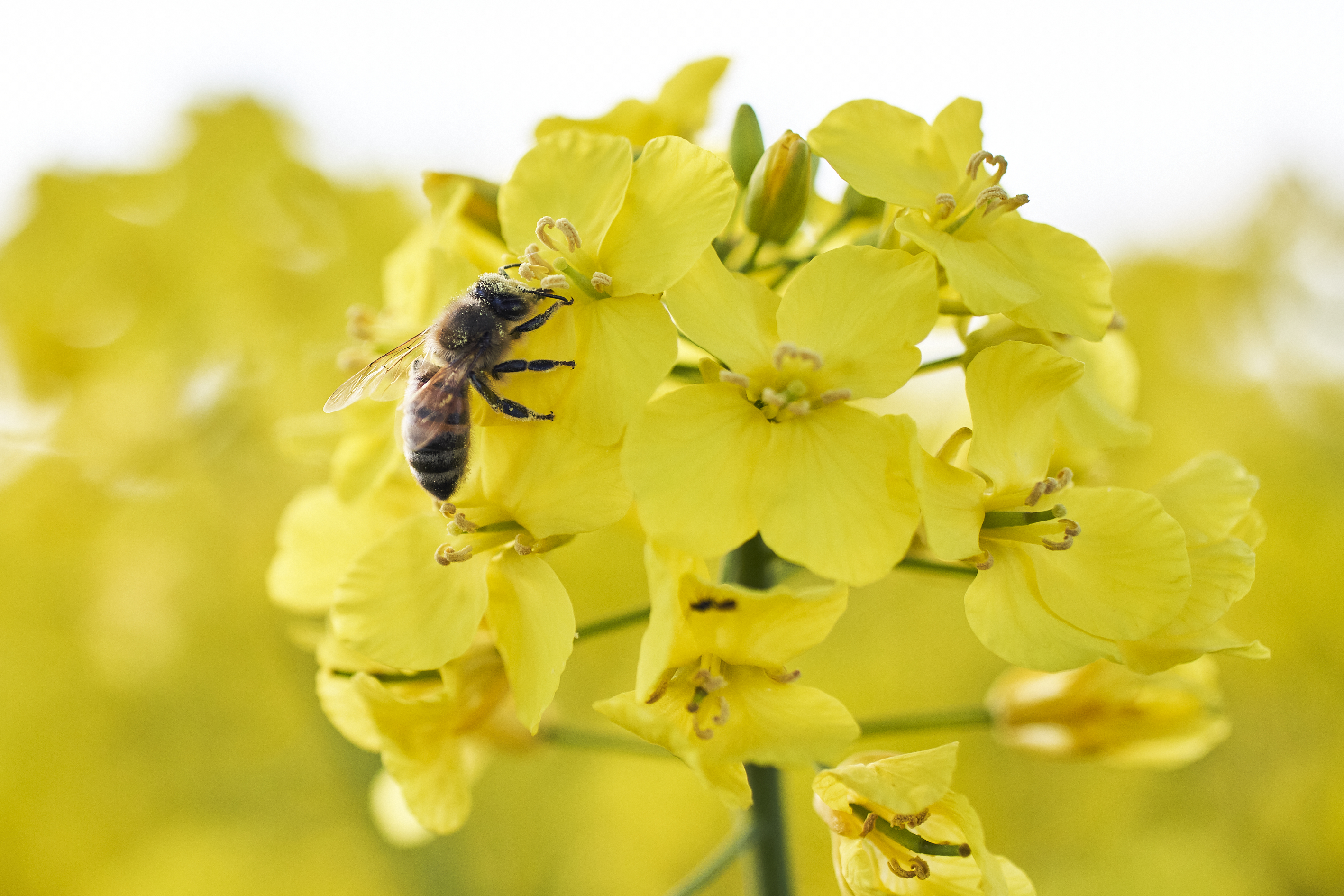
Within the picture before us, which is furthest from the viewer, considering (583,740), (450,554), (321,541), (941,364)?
(583,740)

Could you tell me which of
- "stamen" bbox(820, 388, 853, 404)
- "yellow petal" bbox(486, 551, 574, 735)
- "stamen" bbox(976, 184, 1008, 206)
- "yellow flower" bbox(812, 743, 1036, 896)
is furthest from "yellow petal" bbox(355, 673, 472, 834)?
"stamen" bbox(976, 184, 1008, 206)

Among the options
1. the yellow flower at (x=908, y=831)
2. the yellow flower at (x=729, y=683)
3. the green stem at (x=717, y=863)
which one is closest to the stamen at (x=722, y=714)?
the yellow flower at (x=729, y=683)

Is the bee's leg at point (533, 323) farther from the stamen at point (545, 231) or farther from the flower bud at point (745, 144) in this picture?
the flower bud at point (745, 144)

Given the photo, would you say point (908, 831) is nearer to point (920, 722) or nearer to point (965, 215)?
point (920, 722)

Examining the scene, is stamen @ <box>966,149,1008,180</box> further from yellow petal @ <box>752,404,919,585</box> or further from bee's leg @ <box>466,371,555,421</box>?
bee's leg @ <box>466,371,555,421</box>

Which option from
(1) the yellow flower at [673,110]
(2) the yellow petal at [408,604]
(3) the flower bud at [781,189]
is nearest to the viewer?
(2) the yellow petal at [408,604]

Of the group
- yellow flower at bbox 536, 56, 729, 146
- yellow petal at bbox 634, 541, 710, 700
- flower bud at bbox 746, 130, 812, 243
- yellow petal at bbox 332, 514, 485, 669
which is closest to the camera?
yellow petal at bbox 634, 541, 710, 700

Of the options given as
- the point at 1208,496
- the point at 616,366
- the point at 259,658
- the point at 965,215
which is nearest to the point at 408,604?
the point at 616,366
